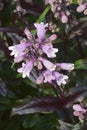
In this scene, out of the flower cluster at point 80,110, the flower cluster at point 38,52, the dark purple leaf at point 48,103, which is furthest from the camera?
the dark purple leaf at point 48,103

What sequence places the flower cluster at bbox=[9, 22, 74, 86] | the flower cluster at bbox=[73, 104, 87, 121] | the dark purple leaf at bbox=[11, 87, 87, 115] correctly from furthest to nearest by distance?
the dark purple leaf at bbox=[11, 87, 87, 115]
the flower cluster at bbox=[73, 104, 87, 121]
the flower cluster at bbox=[9, 22, 74, 86]

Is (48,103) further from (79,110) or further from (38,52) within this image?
(38,52)

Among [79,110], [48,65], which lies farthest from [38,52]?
[79,110]

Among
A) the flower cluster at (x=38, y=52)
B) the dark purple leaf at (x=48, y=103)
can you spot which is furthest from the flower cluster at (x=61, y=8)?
the dark purple leaf at (x=48, y=103)

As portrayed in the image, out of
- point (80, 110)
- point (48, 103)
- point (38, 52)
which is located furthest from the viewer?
point (48, 103)

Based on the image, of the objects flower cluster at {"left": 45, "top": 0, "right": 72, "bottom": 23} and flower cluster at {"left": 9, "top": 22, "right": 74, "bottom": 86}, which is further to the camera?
flower cluster at {"left": 45, "top": 0, "right": 72, "bottom": 23}

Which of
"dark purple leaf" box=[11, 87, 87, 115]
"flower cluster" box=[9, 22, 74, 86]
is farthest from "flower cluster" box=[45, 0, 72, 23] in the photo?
"dark purple leaf" box=[11, 87, 87, 115]

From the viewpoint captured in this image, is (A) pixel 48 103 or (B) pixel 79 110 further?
(A) pixel 48 103

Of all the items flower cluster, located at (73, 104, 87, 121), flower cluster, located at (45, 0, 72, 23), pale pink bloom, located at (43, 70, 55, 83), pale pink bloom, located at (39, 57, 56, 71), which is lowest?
flower cluster, located at (73, 104, 87, 121)

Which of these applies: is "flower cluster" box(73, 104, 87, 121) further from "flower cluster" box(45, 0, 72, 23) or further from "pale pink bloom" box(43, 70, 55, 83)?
"flower cluster" box(45, 0, 72, 23)

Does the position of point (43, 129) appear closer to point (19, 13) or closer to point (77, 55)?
point (77, 55)

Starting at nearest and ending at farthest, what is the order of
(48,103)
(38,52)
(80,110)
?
1. (38,52)
2. (80,110)
3. (48,103)

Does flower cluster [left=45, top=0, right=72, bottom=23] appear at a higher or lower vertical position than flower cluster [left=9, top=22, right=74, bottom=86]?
higher

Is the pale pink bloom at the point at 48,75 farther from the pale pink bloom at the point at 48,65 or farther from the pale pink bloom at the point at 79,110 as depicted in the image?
the pale pink bloom at the point at 79,110
